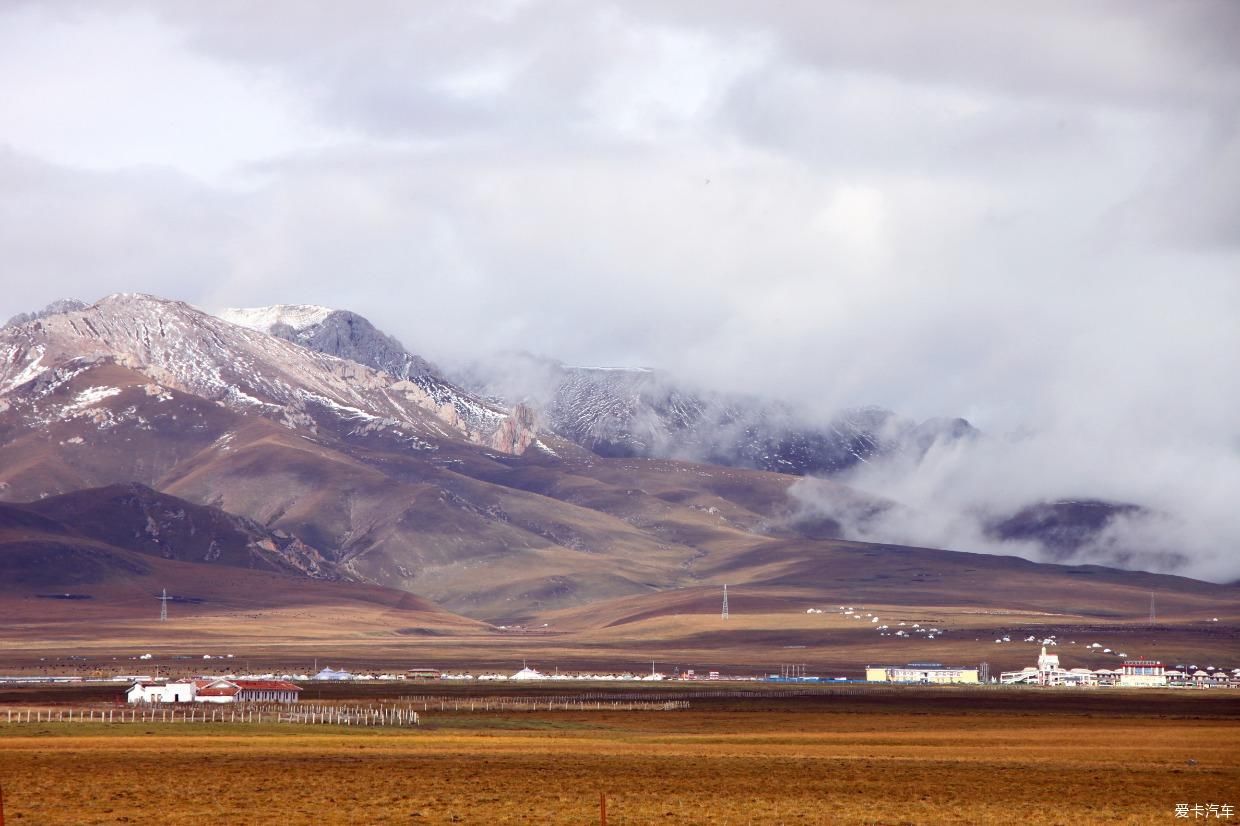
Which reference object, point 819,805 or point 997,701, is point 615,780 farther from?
point 997,701

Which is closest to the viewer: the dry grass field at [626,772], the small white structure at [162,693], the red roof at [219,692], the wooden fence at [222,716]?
the dry grass field at [626,772]

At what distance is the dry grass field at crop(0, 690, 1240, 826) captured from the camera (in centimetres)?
6538

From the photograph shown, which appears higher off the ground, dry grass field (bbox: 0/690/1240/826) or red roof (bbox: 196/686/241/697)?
Result: red roof (bbox: 196/686/241/697)

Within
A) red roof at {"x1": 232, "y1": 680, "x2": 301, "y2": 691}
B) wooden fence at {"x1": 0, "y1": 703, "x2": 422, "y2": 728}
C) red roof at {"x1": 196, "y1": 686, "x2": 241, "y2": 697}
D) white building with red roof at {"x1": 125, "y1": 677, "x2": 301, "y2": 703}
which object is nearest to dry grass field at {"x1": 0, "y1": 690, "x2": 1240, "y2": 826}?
wooden fence at {"x1": 0, "y1": 703, "x2": 422, "y2": 728}

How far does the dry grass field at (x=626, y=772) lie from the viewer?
65375 mm

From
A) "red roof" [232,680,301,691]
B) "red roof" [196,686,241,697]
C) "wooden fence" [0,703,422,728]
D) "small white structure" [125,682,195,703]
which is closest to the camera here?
"wooden fence" [0,703,422,728]

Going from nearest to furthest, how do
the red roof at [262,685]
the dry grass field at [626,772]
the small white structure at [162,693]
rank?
the dry grass field at [626,772] < the small white structure at [162,693] < the red roof at [262,685]

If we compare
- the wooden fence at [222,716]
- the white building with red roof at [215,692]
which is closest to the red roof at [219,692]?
the white building with red roof at [215,692]

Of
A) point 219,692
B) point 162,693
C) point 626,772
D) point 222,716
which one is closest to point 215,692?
point 219,692

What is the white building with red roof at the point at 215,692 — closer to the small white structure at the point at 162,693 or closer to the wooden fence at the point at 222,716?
the small white structure at the point at 162,693

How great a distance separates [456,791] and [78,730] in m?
52.8

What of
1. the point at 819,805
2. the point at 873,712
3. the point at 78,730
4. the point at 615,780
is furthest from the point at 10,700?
the point at 819,805

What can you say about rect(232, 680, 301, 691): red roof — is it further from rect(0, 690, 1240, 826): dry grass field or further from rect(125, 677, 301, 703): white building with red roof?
rect(0, 690, 1240, 826): dry grass field

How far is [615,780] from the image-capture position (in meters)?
80.7
